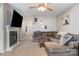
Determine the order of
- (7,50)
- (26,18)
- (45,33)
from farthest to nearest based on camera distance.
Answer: (26,18) → (45,33) → (7,50)

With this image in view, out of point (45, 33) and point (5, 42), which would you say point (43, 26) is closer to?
point (45, 33)

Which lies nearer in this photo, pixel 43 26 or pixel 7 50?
pixel 7 50

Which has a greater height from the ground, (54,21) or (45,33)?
(54,21)

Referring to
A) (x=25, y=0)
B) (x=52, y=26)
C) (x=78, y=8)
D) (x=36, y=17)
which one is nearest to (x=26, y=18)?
(x=36, y=17)

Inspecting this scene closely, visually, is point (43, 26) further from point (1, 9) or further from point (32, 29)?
point (1, 9)

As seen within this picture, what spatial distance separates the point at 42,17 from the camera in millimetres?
10688

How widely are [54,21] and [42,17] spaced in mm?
1150

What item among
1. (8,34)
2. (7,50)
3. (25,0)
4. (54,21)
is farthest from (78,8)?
(54,21)

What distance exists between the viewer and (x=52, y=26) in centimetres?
1082

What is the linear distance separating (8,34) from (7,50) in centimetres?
70

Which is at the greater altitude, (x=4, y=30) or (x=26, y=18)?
(x=26, y=18)

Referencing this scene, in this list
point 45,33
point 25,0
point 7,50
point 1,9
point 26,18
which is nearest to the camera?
point 25,0

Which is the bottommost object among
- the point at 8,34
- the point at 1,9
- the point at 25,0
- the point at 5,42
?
the point at 5,42

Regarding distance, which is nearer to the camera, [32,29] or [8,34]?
[8,34]
